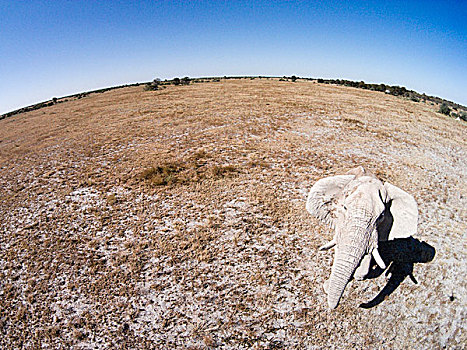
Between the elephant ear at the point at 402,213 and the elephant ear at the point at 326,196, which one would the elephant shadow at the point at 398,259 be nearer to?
the elephant ear at the point at 402,213

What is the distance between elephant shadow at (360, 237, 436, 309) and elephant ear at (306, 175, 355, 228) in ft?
7.05

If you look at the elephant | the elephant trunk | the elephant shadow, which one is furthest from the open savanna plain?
the elephant

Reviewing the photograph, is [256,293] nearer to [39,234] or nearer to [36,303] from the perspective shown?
[36,303]

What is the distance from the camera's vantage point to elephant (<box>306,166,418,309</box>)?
3.78 m

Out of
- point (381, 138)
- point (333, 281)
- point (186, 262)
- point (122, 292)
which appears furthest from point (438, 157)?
point (122, 292)

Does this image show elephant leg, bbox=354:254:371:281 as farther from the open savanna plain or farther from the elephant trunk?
the open savanna plain

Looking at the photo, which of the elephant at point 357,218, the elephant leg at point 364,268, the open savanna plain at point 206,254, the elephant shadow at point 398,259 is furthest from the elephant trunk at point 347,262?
the elephant shadow at point 398,259

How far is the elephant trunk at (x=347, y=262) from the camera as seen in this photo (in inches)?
147

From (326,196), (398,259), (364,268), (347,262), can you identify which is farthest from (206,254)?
(398,259)

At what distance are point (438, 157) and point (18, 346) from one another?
1769 cm

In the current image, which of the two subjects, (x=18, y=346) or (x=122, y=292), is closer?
(x=18, y=346)

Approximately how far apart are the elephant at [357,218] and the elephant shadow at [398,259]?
1.65 metres

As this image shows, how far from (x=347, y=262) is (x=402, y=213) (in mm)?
1677

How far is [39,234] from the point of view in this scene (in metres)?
7.05
